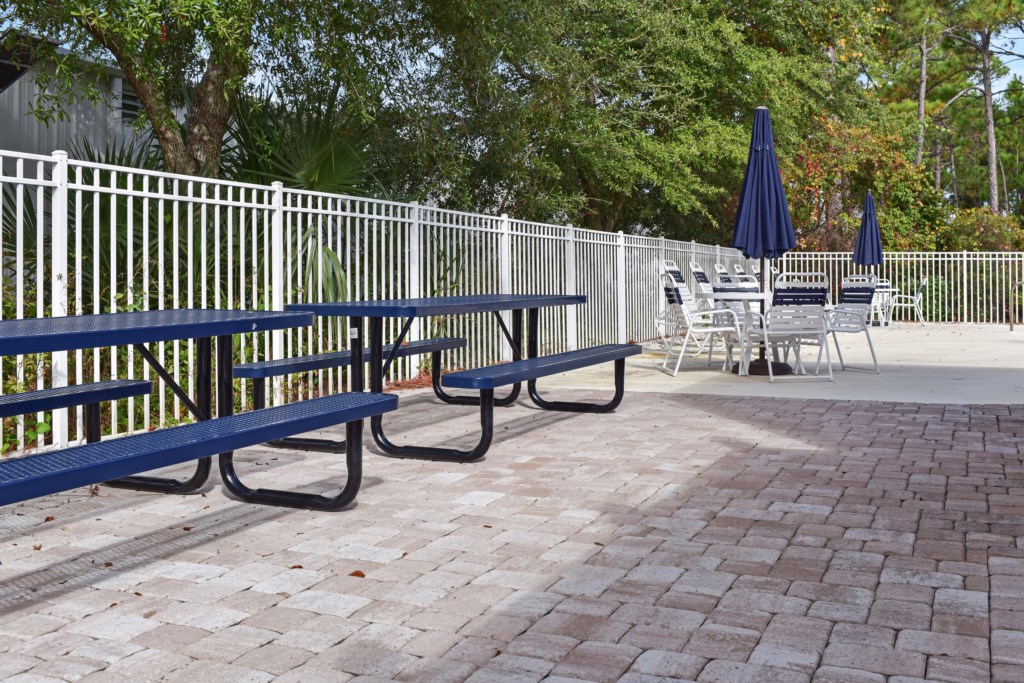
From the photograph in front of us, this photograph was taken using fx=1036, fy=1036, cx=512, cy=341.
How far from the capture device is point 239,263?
7559mm

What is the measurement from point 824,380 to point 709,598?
7.62 meters

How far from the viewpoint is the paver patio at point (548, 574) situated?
9.50 feet

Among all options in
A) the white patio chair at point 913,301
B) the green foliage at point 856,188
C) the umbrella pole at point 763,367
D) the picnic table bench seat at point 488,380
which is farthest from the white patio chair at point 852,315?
the green foliage at point 856,188

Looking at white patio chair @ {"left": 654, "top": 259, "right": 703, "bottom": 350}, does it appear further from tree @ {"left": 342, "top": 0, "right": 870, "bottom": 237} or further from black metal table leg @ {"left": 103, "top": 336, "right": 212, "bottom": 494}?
black metal table leg @ {"left": 103, "top": 336, "right": 212, "bottom": 494}

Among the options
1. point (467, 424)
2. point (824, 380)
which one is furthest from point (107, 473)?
point (824, 380)

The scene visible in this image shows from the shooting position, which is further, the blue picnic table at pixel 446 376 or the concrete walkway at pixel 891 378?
the concrete walkway at pixel 891 378

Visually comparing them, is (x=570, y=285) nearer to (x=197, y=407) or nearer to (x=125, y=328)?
(x=197, y=407)

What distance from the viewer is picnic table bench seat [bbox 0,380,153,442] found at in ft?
14.3

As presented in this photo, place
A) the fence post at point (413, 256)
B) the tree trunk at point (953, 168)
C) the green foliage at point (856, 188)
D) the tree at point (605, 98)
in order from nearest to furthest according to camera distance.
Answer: the fence post at point (413, 256)
the tree at point (605, 98)
the green foliage at point (856, 188)
the tree trunk at point (953, 168)

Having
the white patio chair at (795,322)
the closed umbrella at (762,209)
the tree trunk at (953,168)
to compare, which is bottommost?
the white patio chair at (795,322)

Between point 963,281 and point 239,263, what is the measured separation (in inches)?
805

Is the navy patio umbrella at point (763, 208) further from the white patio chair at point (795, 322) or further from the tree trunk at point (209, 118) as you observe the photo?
the tree trunk at point (209, 118)

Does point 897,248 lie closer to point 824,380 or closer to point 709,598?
point 824,380

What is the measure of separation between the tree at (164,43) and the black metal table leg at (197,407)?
355cm
